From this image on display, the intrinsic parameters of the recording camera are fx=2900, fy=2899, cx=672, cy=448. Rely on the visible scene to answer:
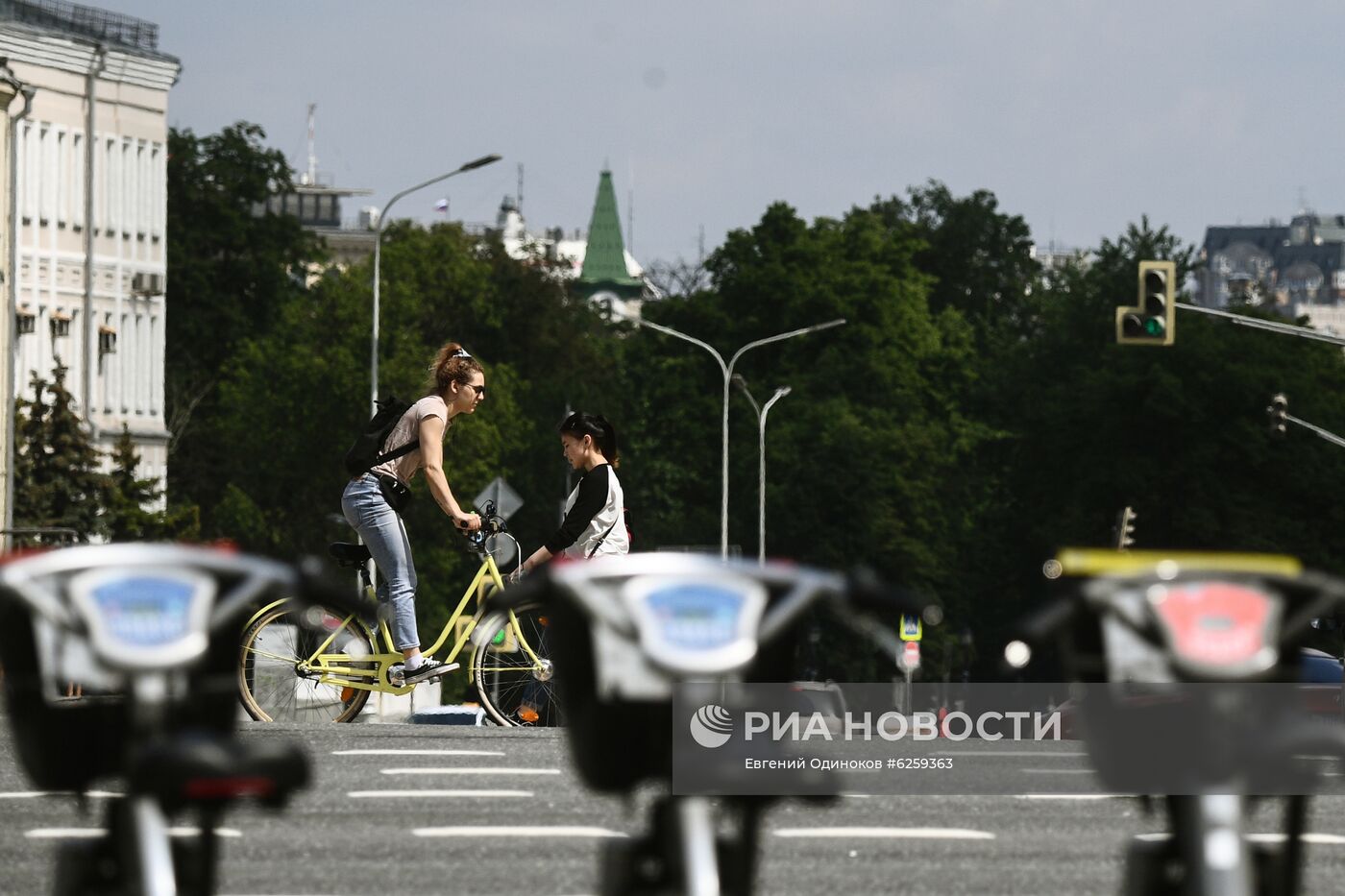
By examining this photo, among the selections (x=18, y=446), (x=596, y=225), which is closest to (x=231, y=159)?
(x=18, y=446)

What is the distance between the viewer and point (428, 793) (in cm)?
1019

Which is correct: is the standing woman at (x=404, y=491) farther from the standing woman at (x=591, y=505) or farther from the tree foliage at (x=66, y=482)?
the tree foliage at (x=66, y=482)

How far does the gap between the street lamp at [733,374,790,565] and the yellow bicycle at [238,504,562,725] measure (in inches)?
2314

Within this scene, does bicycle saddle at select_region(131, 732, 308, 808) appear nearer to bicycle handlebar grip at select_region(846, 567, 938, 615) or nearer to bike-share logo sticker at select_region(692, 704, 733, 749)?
bike-share logo sticker at select_region(692, 704, 733, 749)

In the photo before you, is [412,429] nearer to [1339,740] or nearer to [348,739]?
[348,739]

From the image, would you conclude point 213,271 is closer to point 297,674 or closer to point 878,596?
point 297,674

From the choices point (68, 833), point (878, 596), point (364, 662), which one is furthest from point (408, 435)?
point (878, 596)

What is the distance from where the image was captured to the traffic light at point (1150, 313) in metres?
33.4

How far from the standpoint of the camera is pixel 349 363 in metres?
79.2

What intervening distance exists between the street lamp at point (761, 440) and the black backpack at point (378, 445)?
59382 mm

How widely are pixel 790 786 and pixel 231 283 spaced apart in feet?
271

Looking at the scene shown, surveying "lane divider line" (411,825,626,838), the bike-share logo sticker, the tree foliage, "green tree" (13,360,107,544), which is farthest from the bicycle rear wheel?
"green tree" (13,360,107,544)

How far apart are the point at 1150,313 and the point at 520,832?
25667 millimetres

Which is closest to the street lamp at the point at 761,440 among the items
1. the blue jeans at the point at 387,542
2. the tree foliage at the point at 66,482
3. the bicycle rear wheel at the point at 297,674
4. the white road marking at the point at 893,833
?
the tree foliage at the point at 66,482
